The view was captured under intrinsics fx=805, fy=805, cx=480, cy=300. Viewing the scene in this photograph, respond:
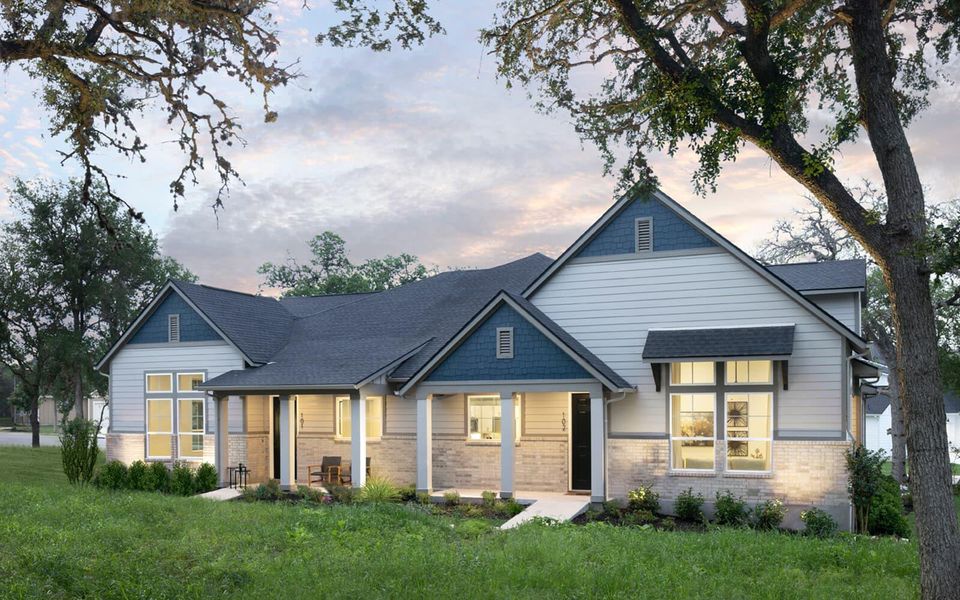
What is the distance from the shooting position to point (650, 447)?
1830cm

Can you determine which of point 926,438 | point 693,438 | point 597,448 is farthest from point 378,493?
point 926,438

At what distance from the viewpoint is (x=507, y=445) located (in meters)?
18.4

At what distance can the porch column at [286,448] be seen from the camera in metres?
20.6

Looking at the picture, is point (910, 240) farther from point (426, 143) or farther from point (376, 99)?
point (426, 143)

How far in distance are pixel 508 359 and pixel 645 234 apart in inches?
170

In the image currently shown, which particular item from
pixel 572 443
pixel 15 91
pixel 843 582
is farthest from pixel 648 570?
pixel 15 91

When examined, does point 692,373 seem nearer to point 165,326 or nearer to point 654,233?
point 654,233

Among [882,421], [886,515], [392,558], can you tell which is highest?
[392,558]

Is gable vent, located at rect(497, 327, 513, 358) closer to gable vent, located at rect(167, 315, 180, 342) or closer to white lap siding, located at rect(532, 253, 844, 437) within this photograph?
white lap siding, located at rect(532, 253, 844, 437)

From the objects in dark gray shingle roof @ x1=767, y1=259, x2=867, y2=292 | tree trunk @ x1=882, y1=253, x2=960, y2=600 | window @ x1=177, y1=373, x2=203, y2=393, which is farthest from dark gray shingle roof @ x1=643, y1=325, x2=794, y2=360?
window @ x1=177, y1=373, x2=203, y2=393

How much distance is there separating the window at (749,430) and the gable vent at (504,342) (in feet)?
16.4

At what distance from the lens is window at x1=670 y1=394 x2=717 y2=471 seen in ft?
58.9

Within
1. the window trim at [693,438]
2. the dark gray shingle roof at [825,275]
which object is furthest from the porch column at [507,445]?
the dark gray shingle roof at [825,275]

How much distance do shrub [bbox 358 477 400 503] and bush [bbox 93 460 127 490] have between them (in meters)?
7.81
